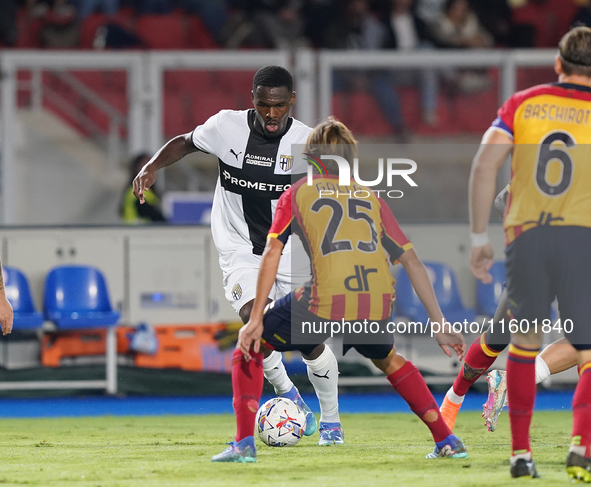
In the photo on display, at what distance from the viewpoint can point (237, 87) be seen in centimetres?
1138

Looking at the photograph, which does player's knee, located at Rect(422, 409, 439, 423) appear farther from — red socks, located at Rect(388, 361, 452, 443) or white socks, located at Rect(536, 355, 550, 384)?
white socks, located at Rect(536, 355, 550, 384)

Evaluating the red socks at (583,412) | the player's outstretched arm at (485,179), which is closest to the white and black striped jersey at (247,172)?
the player's outstretched arm at (485,179)

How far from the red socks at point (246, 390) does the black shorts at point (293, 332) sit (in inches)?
5.4

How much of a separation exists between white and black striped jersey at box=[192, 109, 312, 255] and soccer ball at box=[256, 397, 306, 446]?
1.00 metres

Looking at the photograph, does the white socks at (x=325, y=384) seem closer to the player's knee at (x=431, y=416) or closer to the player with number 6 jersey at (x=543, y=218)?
the player's knee at (x=431, y=416)

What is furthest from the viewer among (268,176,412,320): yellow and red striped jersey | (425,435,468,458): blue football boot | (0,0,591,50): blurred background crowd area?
(0,0,591,50): blurred background crowd area

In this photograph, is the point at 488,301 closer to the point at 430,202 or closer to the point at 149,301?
the point at 430,202

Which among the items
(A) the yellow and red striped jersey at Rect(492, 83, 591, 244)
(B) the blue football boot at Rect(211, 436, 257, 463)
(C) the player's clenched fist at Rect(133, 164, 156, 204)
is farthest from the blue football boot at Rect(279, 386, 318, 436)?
(A) the yellow and red striped jersey at Rect(492, 83, 591, 244)

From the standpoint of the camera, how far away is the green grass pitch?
13.8 ft

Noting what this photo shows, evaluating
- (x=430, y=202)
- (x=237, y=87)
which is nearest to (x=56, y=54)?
(x=237, y=87)

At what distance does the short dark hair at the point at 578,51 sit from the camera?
4.17 metres

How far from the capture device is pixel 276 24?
13578 mm

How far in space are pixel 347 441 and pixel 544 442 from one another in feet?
3.97

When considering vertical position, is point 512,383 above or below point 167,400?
above
